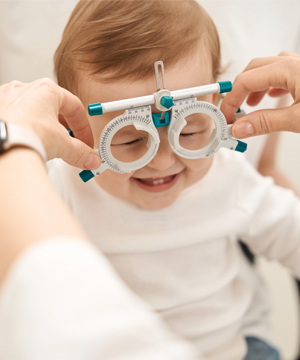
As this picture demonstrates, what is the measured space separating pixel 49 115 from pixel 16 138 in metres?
0.09

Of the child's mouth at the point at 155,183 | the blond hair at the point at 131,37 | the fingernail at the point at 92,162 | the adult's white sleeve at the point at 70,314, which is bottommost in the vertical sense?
the child's mouth at the point at 155,183

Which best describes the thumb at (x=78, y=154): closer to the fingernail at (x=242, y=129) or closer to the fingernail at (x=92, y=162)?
the fingernail at (x=92, y=162)

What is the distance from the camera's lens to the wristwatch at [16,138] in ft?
1.27

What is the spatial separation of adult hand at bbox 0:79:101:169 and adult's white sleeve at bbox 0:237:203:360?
0.20 meters

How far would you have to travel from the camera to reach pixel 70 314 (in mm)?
260

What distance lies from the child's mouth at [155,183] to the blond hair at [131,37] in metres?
0.22

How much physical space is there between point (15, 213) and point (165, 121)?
0.32 meters

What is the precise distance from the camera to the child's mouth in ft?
2.35

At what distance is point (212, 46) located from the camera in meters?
0.67

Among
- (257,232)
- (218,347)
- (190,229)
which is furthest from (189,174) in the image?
(218,347)

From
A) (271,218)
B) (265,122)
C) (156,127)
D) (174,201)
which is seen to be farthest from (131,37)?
(271,218)

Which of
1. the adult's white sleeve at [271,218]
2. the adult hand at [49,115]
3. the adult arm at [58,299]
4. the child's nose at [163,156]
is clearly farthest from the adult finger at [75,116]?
the adult's white sleeve at [271,218]

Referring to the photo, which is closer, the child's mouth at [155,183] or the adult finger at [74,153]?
the adult finger at [74,153]

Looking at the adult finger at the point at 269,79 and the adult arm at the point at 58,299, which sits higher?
the adult finger at the point at 269,79
